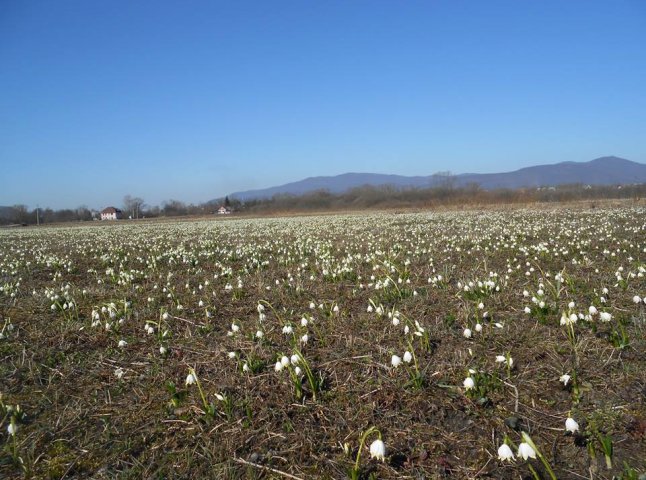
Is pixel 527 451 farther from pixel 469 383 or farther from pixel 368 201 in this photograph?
pixel 368 201

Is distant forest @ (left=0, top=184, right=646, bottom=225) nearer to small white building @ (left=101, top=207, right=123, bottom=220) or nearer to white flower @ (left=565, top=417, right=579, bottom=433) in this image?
small white building @ (left=101, top=207, right=123, bottom=220)

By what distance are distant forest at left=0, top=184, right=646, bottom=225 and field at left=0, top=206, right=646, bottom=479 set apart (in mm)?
46478

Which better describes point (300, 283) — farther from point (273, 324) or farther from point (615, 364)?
point (615, 364)

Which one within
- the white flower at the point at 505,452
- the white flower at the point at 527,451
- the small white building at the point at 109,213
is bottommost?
Result: the white flower at the point at 505,452

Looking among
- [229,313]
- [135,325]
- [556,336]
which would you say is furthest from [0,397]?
[556,336]

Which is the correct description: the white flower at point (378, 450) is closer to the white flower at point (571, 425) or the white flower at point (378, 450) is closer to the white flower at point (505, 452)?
the white flower at point (505, 452)

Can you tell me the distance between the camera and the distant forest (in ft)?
173

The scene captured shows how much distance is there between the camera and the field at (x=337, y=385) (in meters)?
3.00

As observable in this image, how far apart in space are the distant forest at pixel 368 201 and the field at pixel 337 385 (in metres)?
46.5

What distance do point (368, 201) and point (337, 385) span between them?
3138 inches

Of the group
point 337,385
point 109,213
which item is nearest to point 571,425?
point 337,385

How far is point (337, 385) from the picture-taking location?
13.1 ft

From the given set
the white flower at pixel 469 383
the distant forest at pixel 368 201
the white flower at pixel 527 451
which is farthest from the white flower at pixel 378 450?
the distant forest at pixel 368 201

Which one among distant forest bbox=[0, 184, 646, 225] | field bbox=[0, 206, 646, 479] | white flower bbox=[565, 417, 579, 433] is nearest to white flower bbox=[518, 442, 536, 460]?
field bbox=[0, 206, 646, 479]
